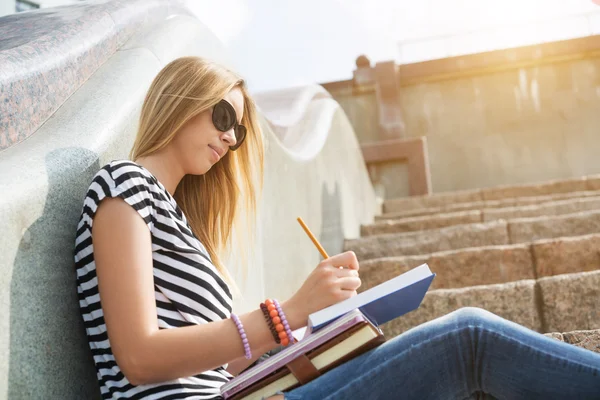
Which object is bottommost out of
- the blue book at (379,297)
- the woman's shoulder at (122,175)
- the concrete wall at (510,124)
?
the blue book at (379,297)

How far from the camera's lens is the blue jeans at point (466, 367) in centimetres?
150

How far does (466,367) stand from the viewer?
1589mm

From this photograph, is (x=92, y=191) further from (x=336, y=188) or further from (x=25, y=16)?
(x=336, y=188)

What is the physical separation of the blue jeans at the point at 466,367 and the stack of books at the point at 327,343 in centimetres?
4

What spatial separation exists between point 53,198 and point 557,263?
2803 mm

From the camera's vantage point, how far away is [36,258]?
4.74 feet

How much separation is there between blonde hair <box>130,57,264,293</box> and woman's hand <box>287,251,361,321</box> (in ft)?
1.87

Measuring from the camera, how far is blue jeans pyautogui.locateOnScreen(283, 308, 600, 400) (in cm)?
150

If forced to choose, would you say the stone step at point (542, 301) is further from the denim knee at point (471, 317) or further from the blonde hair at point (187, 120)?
the denim knee at point (471, 317)

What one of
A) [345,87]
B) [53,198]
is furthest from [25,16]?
[345,87]

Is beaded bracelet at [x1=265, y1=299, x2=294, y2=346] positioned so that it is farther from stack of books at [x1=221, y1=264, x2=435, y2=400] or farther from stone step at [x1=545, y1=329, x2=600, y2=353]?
stone step at [x1=545, y1=329, x2=600, y2=353]

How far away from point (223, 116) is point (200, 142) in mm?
92

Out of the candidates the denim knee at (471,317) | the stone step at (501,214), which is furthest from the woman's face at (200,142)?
the stone step at (501,214)

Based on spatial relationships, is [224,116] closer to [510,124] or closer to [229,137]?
[229,137]
